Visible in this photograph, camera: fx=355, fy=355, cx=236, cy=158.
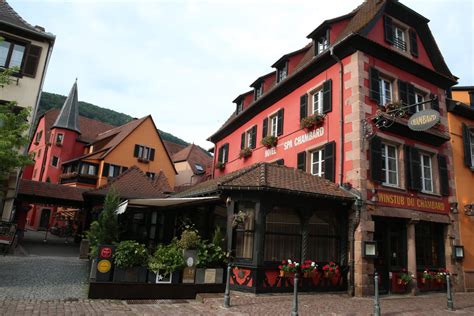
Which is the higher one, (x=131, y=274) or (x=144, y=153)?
(x=144, y=153)

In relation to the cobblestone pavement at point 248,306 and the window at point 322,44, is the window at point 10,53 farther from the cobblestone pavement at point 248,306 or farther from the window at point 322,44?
the window at point 322,44

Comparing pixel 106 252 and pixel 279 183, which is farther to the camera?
pixel 279 183

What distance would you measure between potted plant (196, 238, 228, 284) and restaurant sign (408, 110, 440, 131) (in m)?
7.02

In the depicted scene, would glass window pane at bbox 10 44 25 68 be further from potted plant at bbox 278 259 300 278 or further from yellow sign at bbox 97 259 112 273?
potted plant at bbox 278 259 300 278

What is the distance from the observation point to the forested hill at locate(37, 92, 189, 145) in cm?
6744

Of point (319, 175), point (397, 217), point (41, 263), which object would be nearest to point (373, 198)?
point (397, 217)

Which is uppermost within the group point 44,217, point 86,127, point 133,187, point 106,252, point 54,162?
point 86,127

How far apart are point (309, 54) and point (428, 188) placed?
305 inches

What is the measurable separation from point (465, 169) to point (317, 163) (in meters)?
6.75

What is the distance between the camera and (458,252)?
13164mm

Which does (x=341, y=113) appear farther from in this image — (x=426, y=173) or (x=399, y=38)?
(x=399, y=38)

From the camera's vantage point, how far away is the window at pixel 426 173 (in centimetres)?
1348

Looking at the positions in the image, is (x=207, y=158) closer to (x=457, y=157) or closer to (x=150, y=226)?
(x=150, y=226)

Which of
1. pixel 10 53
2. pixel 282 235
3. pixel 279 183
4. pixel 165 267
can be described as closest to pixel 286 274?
pixel 282 235
